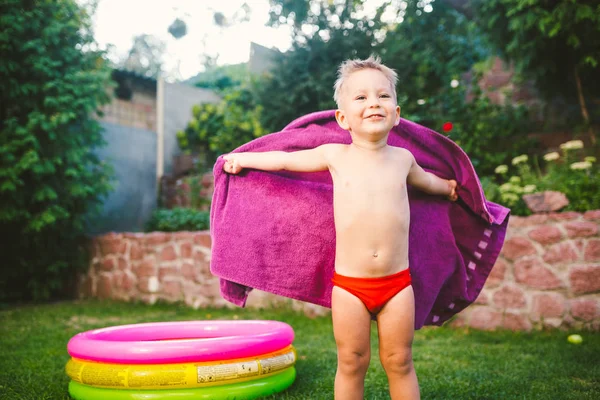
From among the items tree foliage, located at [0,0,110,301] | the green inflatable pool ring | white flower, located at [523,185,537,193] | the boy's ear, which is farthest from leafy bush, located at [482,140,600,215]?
tree foliage, located at [0,0,110,301]

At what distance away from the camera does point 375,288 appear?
187 cm

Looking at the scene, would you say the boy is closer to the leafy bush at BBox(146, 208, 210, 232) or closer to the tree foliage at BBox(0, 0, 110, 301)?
the tree foliage at BBox(0, 0, 110, 301)

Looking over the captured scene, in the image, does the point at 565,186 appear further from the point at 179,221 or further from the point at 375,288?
the point at 179,221

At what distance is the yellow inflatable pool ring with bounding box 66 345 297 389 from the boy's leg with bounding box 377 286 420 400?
3.37 ft

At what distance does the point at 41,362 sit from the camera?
3.39 meters

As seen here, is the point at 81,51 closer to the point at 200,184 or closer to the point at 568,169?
the point at 200,184

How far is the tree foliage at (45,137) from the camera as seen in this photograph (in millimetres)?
5688

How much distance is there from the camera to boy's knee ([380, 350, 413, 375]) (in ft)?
6.13

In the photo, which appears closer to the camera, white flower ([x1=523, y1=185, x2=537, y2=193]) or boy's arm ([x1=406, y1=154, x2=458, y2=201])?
boy's arm ([x1=406, y1=154, x2=458, y2=201])

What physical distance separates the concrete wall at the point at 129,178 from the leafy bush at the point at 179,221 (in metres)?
0.92

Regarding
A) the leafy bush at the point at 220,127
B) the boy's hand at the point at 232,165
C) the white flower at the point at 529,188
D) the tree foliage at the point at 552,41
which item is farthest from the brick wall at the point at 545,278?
the leafy bush at the point at 220,127

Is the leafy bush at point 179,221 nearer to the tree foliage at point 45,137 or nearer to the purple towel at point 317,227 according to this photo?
the tree foliage at point 45,137

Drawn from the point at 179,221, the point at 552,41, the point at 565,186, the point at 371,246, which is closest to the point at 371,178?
the point at 371,246

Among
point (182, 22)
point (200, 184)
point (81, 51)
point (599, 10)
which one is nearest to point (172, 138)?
point (200, 184)
